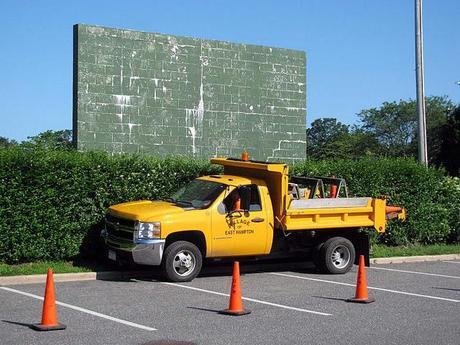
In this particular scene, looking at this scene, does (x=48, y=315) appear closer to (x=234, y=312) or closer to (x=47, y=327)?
(x=47, y=327)

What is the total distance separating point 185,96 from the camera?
1869 cm

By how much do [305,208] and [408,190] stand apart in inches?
240

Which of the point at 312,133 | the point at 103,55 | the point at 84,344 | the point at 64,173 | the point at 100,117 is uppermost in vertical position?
the point at 312,133

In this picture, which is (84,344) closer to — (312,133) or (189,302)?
(189,302)

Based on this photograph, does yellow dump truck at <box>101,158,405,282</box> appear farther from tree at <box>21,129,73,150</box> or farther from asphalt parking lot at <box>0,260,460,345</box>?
tree at <box>21,129,73,150</box>

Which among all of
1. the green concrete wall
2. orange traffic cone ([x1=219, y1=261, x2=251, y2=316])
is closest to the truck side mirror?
orange traffic cone ([x1=219, y1=261, x2=251, y2=316])

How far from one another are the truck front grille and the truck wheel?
82 cm

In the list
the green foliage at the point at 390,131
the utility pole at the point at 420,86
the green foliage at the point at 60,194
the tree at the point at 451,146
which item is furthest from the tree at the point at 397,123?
the green foliage at the point at 60,194

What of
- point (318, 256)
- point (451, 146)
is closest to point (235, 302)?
point (318, 256)

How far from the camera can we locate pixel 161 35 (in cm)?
1845

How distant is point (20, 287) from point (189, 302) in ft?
11.6

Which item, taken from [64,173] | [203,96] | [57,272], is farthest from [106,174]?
[203,96]

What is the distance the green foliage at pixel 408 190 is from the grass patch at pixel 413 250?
12.8 inches

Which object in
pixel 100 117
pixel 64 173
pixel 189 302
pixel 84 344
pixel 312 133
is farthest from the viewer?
pixel 312 133
